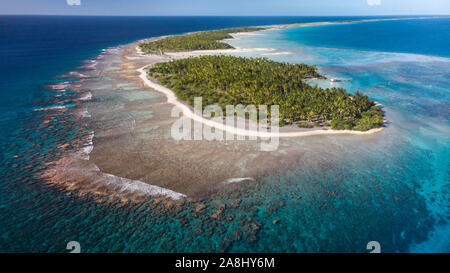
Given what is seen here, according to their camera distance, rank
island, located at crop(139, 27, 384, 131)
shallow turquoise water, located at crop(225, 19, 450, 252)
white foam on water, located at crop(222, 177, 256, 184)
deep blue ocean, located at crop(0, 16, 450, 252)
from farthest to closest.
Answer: island, located at crop(139, 27, 384, 131) → white foam on water, located at crop(222, 177, 256, 184) → shallow turquoise water, located at crop(225, 19, 450, 252) → deep blue ocean, located at crop(0, 16, 450, 252)

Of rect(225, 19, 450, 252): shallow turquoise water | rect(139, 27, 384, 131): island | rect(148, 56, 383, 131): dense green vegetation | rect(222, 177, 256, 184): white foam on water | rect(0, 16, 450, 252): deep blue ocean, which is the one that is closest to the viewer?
rect(0, 16, 450, 252): deep blue ocean

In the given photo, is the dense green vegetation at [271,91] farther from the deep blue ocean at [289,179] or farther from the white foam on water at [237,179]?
the white foam on water at [237,179]

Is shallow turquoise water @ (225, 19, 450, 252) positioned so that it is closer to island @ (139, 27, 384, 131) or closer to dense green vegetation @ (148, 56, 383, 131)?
dense green vegetation @ (148, 56, 383, 131)

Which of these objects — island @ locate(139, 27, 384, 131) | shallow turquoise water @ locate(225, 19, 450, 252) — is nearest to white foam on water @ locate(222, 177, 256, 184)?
shallow turquoise water @ locate(225, 19, 450, 252)

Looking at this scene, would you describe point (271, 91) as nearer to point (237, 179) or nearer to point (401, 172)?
point (401, 172)

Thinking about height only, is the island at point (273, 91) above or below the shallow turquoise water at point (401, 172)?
above

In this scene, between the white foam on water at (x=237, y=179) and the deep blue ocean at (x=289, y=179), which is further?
the white foam on water at (x=237, y=179)

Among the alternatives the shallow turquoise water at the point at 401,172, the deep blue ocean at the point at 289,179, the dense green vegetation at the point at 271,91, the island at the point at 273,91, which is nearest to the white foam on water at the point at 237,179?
the deep blue ocean at the point at 289,179

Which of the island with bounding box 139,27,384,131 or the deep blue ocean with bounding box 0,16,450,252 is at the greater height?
the island with bounding box 139,27,384,131
